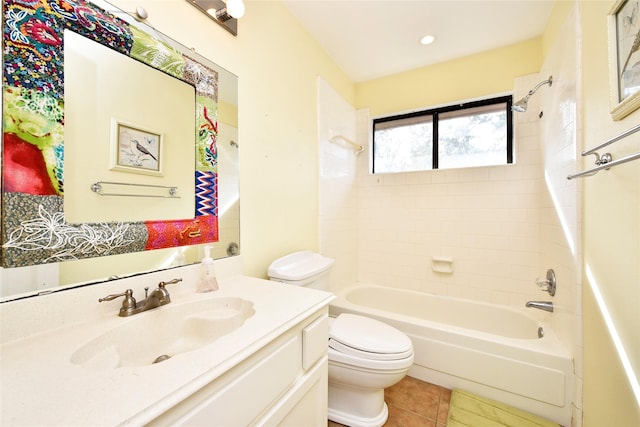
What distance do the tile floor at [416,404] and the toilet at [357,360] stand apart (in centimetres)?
9

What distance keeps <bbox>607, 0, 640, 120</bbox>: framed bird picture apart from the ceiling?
92cm

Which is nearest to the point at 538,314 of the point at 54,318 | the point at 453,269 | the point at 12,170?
the point at 453,269

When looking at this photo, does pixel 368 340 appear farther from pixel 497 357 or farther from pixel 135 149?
pixel 135 149

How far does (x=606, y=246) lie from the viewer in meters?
1.04

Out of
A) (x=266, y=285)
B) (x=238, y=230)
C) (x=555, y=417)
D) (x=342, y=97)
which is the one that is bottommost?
(x=555, y=417)

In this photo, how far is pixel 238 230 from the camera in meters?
1.30

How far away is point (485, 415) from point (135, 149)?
7.00ft

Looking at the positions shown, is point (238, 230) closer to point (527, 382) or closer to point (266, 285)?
point (266, 285)

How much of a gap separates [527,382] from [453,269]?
37.2 inches

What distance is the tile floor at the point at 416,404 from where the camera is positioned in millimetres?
1402

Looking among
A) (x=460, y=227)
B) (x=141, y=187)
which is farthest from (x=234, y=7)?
(x=460, y=227)

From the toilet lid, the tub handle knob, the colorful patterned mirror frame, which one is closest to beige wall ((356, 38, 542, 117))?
the tub handle knob

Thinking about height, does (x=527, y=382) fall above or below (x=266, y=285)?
below

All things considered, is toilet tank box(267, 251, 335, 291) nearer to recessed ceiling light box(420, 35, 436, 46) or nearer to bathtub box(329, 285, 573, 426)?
bathtub box(329, 285, 573, 426)
